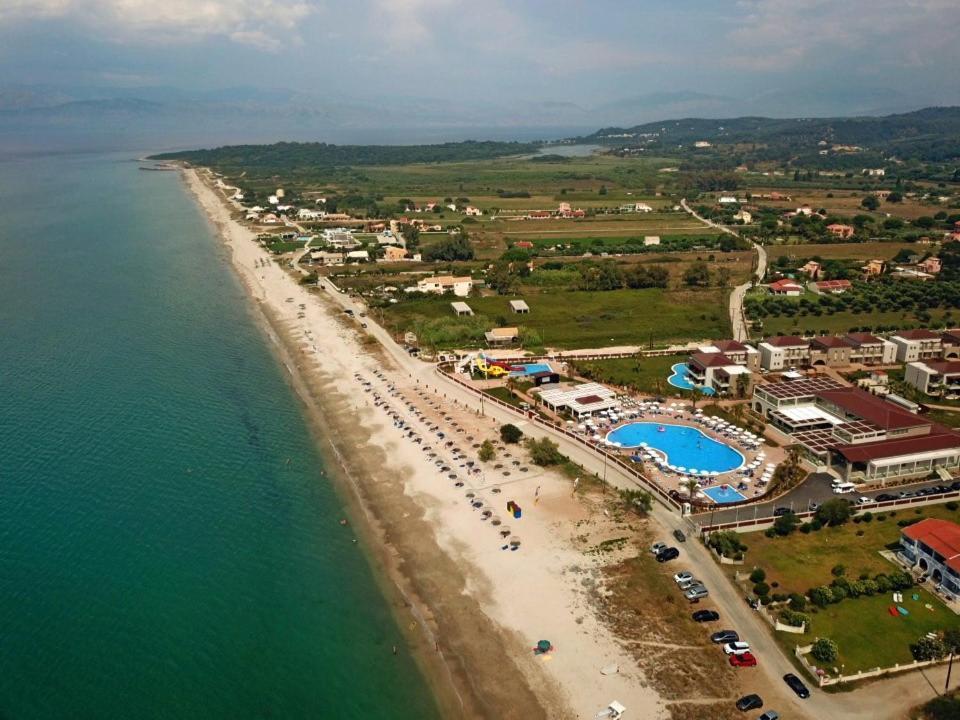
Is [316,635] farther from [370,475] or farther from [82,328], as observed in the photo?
[82,328]

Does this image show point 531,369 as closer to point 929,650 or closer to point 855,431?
point 855,431

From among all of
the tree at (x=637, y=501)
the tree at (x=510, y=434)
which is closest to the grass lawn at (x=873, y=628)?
the tree at (x=637, y=501)

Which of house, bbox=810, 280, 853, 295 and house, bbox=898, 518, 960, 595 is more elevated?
house, bbox=810, 280, 853, 295

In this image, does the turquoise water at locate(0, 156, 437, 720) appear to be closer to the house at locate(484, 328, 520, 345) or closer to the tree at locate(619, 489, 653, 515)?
the tree at locate(619, 489, 653, 515)

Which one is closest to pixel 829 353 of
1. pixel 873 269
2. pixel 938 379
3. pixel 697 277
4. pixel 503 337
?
pixel 938 379

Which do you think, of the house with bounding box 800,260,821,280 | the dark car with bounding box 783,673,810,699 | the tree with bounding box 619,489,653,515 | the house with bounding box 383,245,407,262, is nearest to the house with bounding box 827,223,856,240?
the house with bounding box 800,260,821,280

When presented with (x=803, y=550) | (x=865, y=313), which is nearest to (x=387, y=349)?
(x=803, y=550)

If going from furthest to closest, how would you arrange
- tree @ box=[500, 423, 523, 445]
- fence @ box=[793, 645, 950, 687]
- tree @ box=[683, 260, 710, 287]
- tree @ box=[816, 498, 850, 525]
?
tree @ box=[683, 260, 710, 287], tree @ box=[500, 423, 523, 445], tree @ box=[816, 498, 850, 525], fence @ box=[793, 645, 950, 687]

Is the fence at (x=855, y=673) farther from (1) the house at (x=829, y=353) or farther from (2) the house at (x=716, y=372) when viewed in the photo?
(1) the house at (x=829, y=353)
